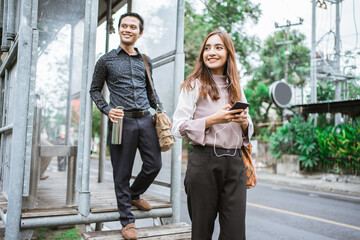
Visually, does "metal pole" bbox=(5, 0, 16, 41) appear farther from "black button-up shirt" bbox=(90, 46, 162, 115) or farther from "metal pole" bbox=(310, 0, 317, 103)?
"metal pole" bbox=(310, 0, 317, 103)

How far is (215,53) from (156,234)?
1.85m

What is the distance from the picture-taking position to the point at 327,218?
21.0ft

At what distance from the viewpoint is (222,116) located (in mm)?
2064

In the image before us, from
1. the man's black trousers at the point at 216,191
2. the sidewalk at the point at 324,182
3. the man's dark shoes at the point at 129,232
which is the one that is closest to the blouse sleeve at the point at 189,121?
the man's black trousers at the point at 216,191

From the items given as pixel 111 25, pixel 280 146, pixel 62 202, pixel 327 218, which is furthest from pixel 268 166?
pixel 62 202

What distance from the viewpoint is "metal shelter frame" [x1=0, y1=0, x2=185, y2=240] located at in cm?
297

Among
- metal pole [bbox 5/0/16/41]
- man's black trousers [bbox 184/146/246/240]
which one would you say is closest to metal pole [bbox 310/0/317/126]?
metal pole [bbox 5/0/16/41]

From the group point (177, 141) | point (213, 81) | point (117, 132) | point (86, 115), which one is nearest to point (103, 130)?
point (177, 141)

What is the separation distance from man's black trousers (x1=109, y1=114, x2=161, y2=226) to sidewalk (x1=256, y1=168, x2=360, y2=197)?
8.95m

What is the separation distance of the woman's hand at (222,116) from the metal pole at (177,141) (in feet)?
5.67

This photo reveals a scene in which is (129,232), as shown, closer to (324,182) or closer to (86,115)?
(86,115)

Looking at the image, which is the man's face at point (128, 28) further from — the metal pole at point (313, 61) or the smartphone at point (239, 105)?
the metal pole at point (313, 61)

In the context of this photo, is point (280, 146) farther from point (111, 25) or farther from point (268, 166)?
point (111, 25)

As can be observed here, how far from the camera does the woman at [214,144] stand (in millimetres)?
2125
